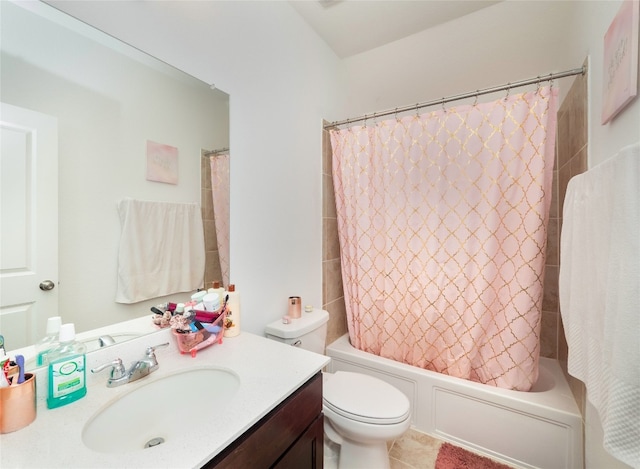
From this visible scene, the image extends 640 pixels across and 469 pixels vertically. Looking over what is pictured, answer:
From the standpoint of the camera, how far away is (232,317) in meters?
1.18

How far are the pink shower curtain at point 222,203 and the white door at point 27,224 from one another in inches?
20.8

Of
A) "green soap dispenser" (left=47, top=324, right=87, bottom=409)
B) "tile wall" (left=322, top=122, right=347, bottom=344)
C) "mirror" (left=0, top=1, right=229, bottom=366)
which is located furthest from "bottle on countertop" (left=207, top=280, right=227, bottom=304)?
"tile wall" (left=322, top=122, right=347, bottom=344)

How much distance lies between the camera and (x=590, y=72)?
4.03ft

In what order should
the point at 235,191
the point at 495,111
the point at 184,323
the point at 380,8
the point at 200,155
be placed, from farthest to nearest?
the point at 380,8 → the point at 495,111 → the point at 235,191 → the point at 200,155 → the point at 184,323

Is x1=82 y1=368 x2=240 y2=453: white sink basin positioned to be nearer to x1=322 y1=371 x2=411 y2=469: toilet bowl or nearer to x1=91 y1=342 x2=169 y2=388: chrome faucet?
x1=91 y1=342 x2=169 y2=388: chrome faucet

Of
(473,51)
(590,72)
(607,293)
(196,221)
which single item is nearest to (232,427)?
(196,221)

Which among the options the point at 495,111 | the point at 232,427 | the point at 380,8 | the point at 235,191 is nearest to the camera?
the point at 232,427

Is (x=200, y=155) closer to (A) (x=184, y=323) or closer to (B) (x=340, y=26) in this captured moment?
(A) (x=184, y=323)

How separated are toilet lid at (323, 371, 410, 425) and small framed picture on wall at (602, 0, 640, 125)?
Answer: 1411 millimetres

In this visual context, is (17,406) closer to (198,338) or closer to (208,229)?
(198,338)

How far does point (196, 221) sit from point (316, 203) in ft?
3.05

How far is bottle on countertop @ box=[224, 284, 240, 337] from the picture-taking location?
116 centimetres

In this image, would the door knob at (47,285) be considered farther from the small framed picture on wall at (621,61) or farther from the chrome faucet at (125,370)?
the small framed picture on wall at (621,61)

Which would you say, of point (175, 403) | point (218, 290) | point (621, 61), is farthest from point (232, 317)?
point (621, 61)
